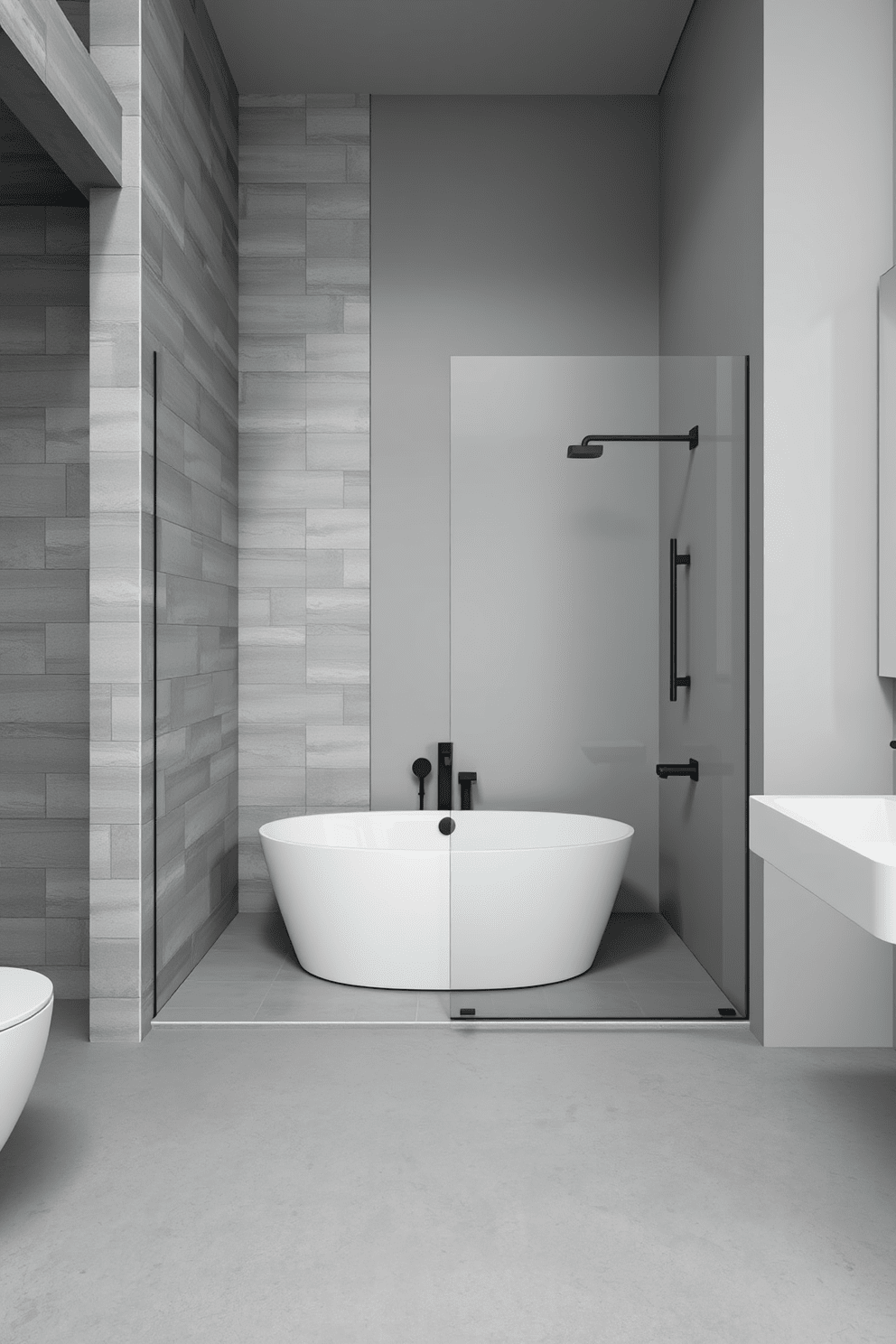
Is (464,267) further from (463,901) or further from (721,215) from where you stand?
(463,901)

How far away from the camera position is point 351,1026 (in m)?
3.29

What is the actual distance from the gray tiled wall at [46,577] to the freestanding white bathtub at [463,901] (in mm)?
733

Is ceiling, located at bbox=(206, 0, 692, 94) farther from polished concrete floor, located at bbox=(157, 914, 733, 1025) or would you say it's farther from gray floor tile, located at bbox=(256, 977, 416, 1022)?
gray floor tile, located at bbox=(256, 977, 416, 1022)

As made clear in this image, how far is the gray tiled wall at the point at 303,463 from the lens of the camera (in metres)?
4.60

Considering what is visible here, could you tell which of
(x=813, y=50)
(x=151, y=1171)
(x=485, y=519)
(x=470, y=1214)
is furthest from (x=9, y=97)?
(x=470, y=1214)

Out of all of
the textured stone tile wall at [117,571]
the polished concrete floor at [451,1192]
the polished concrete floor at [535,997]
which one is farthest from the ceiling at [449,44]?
the polished concrete floor at [451,1192]

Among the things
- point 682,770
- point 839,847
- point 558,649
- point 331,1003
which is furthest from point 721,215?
point 331,1003

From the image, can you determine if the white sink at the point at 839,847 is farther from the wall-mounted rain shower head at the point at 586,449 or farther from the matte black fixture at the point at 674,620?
the wall-mounted rain shower head at the point at 586,449

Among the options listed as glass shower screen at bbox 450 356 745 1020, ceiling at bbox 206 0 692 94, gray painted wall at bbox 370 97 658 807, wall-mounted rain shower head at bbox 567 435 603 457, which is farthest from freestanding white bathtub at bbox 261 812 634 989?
ceiling at bbox 206 0 692 94

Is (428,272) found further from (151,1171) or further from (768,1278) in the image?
(768,1278)

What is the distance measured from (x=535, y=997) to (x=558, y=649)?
1115 millimetres

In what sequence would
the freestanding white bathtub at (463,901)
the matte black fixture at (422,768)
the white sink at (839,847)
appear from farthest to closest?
the matte black fixture at (422,768) < the freestanding white bathtub at (463,901) < the white sink at (839,847)

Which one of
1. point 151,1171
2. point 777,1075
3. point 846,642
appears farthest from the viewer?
point 846,642

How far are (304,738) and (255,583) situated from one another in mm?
724
